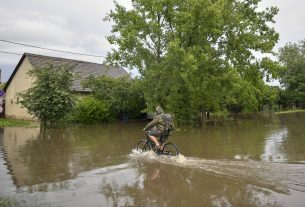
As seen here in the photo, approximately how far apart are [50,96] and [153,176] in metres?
16.1

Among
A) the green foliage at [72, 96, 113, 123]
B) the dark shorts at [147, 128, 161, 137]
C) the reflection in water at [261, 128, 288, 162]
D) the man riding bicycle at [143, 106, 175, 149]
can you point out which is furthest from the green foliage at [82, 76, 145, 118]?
the man riding bicycle at [143, 106, 175, 149]

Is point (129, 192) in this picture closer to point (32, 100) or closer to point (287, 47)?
point (32, 100)

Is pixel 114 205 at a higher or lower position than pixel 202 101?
lower

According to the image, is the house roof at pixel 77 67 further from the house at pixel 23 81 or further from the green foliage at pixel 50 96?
the green foliage at pixel 50 96

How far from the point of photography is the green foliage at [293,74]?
6444cm

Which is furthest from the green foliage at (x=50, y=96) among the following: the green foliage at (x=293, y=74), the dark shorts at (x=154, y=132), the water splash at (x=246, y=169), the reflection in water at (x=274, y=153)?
the green foliage at (x=293, y=74)

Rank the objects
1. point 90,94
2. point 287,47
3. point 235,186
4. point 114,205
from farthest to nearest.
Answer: point 287,47 → point 90,94 → point 235,186 → point 114,205

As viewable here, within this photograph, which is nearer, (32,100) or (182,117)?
(32,100)

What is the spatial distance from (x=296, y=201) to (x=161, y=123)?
659 cm

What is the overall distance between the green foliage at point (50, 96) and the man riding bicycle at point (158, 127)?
12.5 meters

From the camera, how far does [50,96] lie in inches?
973

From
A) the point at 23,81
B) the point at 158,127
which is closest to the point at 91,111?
the point at 23,81

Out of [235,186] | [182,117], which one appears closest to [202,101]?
[182,117]

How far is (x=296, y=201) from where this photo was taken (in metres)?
7.50
